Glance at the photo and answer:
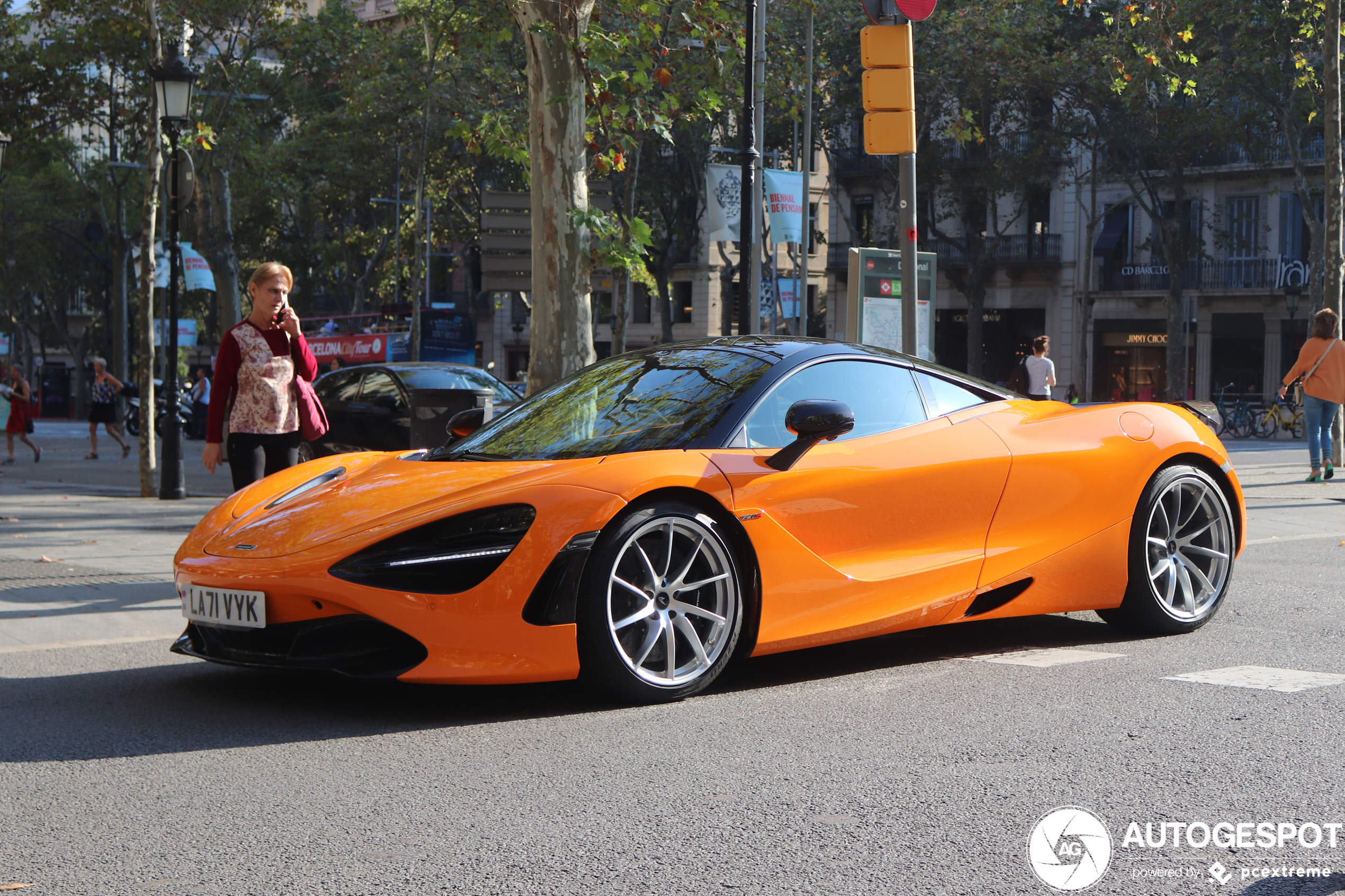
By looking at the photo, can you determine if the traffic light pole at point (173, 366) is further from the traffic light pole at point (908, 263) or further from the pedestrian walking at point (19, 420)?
the pedestrian walking at point (19, 420)

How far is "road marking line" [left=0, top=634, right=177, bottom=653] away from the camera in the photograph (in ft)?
20.1

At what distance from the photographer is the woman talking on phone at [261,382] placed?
24.7 feet

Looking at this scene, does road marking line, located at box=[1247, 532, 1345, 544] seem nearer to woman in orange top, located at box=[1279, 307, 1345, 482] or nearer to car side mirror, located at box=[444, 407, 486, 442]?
woman in orange top, located at box=[1279, 307, 1345, 482]

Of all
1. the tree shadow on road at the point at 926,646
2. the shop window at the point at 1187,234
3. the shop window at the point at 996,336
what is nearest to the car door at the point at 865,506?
the tree shadow on road at the point at 926,646

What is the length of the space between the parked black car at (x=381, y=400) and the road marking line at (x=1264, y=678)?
11107 mm

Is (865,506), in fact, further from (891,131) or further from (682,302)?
(682,302)

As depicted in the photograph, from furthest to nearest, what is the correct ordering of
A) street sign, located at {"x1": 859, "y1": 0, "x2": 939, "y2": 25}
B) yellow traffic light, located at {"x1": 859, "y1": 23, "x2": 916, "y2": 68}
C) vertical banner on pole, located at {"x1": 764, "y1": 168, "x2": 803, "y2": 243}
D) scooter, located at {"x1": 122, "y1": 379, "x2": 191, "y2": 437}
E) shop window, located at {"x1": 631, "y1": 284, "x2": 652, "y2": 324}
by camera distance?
shop window, located at {"x1": 631, "y1": 284, "x2": 652, "y2": 324} < vertical banner on pole, located at {"x1": 764, "y1": 168, "x2": 803, "y2": 243} < scooter, located at {"x1": 122, "y1": 379, "x2": 191, "y2": 437} < yellow traffic light, located at {"x1": 859, "y1": 23, "x2": 916, "y2": 68} < street sign, located at {"x1": 859, "y1": 0, "x2": 939, "y2": 25}

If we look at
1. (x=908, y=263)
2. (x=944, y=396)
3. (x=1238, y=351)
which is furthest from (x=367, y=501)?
(x=1238, y=351)

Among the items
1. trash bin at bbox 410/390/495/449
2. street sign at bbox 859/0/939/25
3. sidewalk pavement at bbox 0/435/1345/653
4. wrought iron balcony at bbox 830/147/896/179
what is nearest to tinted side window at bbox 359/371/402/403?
trash bin at bbox 410/390/495/449

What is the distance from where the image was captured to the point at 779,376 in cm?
548

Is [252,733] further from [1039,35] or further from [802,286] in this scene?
[1039,35]

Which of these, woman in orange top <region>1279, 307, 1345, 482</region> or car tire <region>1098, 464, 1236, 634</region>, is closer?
car tire <region>1098, 464, 1236, 634</region>

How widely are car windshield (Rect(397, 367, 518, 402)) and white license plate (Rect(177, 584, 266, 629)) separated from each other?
432 inches

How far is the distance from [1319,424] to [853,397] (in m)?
11.2
